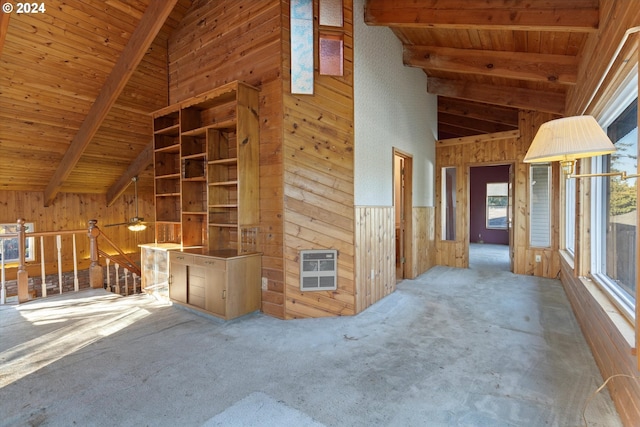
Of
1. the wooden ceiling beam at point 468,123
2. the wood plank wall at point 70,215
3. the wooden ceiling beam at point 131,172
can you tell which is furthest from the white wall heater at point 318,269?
the wooden ceiling beam at point 468,123

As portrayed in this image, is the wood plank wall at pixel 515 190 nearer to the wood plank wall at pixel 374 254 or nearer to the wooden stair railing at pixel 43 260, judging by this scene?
the wood plank wall at pixel 374 254

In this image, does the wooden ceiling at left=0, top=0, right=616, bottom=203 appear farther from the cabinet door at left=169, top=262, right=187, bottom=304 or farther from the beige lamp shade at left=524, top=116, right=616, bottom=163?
the cabinet door at left=169, top=262, right=187, bottom=304

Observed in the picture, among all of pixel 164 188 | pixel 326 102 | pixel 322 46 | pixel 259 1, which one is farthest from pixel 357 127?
pixel 164 188

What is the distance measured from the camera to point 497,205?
9445 mm

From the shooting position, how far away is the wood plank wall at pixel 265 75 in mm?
3287

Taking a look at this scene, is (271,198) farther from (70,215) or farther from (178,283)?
(70,215)

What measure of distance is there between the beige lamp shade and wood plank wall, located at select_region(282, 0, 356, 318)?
6.60 ft

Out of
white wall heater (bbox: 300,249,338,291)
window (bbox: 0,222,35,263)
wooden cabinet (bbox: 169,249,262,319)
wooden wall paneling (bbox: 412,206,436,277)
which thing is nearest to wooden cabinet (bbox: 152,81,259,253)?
wooden cabinet (bbox: 169,249,262,319)

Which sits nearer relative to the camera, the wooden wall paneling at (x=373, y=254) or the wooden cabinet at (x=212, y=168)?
the wooden cabinet at (x=212, y=168)

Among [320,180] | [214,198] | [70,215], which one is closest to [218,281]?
[214,198]

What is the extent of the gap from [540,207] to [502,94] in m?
2.05

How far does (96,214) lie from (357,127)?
6.36 m

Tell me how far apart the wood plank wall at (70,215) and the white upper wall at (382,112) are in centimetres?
516

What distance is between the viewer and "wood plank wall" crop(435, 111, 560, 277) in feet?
16.9
